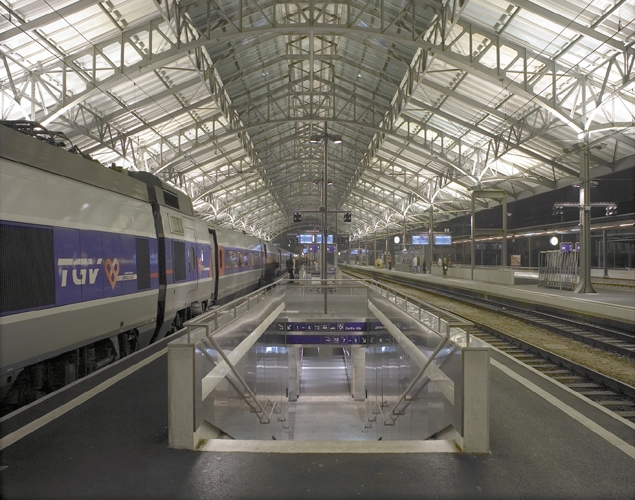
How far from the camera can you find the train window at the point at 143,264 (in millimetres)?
9094

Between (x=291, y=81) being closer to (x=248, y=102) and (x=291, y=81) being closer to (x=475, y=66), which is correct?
(x=248, y=102)

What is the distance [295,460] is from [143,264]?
5.97 m

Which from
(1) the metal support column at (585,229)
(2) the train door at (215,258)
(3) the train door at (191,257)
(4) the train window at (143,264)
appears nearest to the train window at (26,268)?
(4) the train window at (143,264)

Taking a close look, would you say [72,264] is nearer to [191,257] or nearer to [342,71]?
[191,257]

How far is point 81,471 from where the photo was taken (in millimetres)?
4234

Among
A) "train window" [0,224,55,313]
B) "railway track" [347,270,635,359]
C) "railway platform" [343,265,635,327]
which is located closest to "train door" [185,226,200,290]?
"train window" [0,224,55,313]

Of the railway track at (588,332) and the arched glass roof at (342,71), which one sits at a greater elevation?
the arched glass roof at (342,71)

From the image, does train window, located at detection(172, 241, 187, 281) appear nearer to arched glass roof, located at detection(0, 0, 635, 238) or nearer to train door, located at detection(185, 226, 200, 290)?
train door, located at detection(185, 226, 200, 290)

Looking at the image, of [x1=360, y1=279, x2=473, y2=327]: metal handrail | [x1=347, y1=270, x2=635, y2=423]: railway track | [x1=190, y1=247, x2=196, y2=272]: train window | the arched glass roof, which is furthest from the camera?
the arched glass roof

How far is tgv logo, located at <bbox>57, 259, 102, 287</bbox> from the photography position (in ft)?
21.0

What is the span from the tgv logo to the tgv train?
14 mm

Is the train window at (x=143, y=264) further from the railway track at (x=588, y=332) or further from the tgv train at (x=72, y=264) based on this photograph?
the railway track at (x=588, y=332)

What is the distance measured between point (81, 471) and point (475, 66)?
18352mm

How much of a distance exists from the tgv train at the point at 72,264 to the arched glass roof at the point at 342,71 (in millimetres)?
8318
